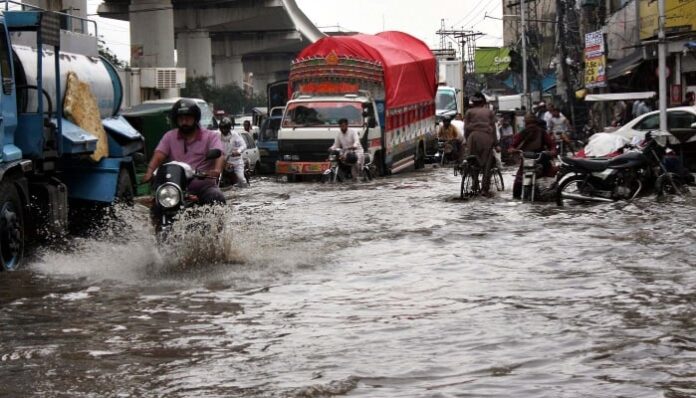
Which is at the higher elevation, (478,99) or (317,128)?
(478,99)

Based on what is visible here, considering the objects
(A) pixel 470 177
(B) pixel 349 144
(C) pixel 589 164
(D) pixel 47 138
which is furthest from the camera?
(B) pixel 349 144

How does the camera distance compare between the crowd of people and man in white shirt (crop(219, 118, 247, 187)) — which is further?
man in white shirt (crop(219, 118, 247, 187))

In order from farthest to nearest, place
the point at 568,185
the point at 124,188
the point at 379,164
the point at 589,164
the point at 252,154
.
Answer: the point at 252,154 < the point at 379,164 < the point at 568,185 < the point at 589,164 < the point at 124,188

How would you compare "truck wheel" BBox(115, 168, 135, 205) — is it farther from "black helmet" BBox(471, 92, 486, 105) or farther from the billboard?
the billboard

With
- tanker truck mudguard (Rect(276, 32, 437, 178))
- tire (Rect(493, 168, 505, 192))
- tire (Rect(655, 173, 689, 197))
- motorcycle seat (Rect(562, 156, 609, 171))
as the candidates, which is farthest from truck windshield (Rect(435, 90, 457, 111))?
motorcycle seat (Rect(562, 156, 609, 171))

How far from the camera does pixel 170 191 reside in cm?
1024

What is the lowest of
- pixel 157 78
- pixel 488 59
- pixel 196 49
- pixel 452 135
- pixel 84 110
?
pixel 452 135

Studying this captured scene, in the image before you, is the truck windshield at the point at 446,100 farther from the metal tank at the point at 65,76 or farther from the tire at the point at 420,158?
the metal tank at the point at 65,76

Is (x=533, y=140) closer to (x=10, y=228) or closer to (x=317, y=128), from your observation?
(x=317, y=128)

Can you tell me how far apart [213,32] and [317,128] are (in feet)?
173

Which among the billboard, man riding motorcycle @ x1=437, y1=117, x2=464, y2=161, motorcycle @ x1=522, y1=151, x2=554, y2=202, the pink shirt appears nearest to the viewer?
the pink shirt

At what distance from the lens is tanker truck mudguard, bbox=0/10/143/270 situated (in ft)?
37.2

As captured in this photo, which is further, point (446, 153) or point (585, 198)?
point (446, 153)

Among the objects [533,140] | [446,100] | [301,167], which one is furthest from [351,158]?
[446,100]
